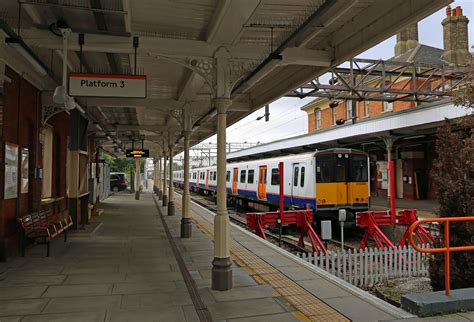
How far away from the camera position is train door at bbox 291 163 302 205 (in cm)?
1323

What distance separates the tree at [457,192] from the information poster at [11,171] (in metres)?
7.16

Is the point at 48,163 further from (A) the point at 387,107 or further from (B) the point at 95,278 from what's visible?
(A) the point at 387,107

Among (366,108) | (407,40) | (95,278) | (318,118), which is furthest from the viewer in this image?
(318,118)

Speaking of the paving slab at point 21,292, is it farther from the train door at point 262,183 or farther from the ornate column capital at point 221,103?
the train door at point 262,183

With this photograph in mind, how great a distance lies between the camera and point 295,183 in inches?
532

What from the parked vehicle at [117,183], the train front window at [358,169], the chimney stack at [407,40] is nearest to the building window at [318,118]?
the chimney stack at [407,40]

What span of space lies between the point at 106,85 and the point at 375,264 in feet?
19.1

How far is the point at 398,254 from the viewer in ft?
25.4

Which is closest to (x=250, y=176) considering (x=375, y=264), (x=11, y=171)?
(x=375, y=264)

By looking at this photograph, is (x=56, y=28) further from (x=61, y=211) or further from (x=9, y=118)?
(x=61, y=211)

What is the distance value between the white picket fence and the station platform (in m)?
0.76

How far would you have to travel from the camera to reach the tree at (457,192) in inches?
215

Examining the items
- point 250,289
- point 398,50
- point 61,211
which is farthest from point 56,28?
point 398,50

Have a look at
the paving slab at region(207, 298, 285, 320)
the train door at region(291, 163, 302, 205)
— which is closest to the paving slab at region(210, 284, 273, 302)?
the paving slab at region(207, 298, 285, 320)
